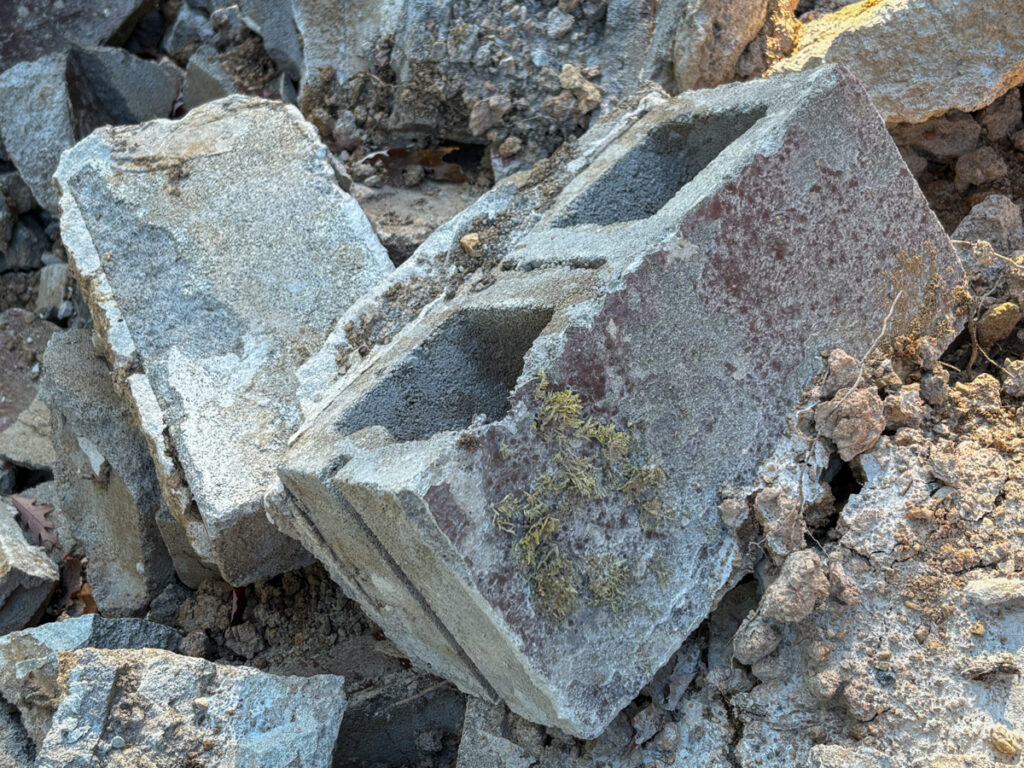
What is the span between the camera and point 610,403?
190 centimetres

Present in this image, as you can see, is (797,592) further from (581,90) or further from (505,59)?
(505,59)

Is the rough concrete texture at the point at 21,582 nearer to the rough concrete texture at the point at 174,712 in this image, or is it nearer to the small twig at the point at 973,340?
the rough concrete texture at the point at 174,712

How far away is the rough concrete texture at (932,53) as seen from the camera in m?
2.79

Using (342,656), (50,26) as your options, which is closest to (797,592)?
(342,656)

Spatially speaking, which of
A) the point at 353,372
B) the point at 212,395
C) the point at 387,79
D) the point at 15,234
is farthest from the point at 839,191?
the point at 15,234

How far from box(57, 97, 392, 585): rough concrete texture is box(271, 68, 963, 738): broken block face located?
36 centimetres

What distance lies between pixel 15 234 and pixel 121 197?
5.48ft

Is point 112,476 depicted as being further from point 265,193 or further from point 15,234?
point 15,234

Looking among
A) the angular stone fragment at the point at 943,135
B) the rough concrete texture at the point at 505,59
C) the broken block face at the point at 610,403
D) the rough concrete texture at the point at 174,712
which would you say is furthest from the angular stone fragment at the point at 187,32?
the rough concrete texture at the point at 174,712

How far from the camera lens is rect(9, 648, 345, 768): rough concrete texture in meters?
2.01

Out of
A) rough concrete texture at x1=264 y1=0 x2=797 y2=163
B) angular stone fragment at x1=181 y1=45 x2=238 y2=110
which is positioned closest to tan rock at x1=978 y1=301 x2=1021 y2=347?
rough concrete texture at x1=264 y1=0 x2=797 y2=163

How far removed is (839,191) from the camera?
7.15 ft

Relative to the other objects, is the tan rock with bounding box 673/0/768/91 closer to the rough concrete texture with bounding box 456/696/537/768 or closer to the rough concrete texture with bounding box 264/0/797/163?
the rough concrete texture with bounding box 264/0/797/163

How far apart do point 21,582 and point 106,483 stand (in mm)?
368
